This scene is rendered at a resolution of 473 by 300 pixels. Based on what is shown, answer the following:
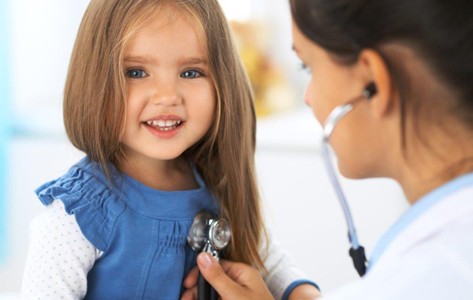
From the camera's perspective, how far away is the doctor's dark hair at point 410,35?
906 mm

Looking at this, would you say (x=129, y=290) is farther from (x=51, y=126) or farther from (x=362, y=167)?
(x=51, y=126)

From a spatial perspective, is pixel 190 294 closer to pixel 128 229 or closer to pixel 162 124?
pixel 128 229

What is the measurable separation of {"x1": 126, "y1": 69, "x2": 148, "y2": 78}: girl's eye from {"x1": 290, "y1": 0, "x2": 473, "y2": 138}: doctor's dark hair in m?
0.43

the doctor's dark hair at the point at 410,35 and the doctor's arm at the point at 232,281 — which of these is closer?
the doctor's dark hair at the point at 410,35

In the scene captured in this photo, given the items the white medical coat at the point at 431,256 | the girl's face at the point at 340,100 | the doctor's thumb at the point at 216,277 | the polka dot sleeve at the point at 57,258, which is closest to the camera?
the white medical coat at the point at 431,256

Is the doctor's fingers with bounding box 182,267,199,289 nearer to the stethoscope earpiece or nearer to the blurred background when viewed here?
the stethoscope earpiece

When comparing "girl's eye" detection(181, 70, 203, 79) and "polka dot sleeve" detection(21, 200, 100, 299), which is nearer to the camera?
"polka dot sleeve" detection(21, 200, 100, 299)

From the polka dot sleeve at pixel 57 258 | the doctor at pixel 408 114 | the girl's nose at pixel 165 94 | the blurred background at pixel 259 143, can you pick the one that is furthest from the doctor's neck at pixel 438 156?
the blurred background at pixel 259 143

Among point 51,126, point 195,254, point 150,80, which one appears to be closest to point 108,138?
point 150,80

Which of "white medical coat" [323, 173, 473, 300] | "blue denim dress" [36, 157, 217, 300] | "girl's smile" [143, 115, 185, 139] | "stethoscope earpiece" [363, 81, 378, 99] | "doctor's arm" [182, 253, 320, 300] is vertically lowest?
"doctor's arm" [182, 253, 320, 300]

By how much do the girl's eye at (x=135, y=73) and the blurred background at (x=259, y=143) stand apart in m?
1.30

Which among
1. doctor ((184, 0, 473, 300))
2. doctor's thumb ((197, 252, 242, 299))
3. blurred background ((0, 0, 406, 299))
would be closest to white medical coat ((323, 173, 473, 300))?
doctor ((184, 0, 473, 300))

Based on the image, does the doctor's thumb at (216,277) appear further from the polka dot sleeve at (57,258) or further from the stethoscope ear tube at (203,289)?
the polka dot sleeve at (57,258)

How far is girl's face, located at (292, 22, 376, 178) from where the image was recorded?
3.24 ft
